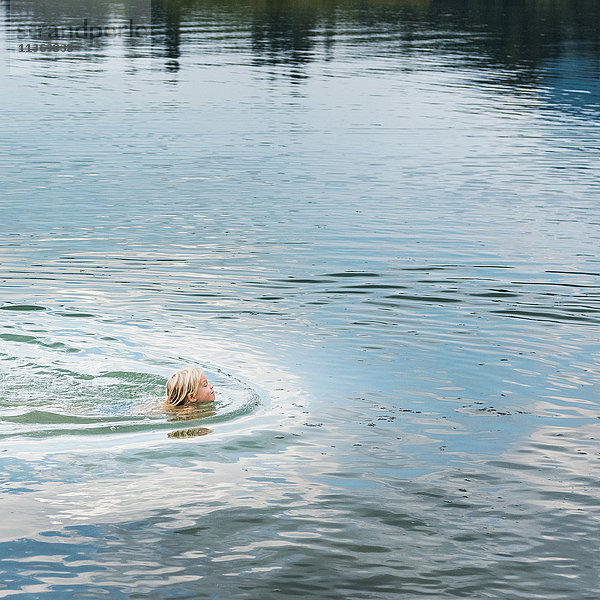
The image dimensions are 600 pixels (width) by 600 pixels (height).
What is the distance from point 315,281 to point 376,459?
8287 mm

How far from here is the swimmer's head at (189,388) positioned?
13.9 metres

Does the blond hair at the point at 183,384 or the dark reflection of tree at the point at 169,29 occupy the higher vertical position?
the dark reflection of tree at the point at 169,29

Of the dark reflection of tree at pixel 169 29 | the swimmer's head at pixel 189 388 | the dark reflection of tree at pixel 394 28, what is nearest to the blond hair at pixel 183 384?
the swimmer's head at pixel 189 388

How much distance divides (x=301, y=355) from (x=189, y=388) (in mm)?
3168

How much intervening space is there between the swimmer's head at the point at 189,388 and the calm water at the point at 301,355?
368 millimetres

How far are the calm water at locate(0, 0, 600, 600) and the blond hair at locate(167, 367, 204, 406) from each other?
13.8 inches

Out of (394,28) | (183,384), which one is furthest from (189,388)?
(394,28)

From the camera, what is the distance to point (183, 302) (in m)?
19.4

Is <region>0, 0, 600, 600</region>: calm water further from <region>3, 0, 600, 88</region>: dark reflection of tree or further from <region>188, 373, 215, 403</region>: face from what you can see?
<region>3, 0, 600, 88</region>: dark reflection of tree

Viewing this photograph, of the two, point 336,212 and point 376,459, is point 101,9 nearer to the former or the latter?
point 336,212

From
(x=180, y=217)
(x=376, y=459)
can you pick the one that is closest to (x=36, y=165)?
(x=180, y=217)

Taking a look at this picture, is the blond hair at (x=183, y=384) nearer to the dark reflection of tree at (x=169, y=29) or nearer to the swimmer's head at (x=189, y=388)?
the swimmer's head at (x=189, y=388)

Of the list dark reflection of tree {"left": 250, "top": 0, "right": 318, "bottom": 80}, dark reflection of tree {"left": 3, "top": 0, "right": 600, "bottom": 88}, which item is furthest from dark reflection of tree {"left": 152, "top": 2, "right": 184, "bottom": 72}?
dark reflection of tree {"left": 250, "top": 0, "right": 318, "bottom": 80}

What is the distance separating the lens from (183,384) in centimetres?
1390
